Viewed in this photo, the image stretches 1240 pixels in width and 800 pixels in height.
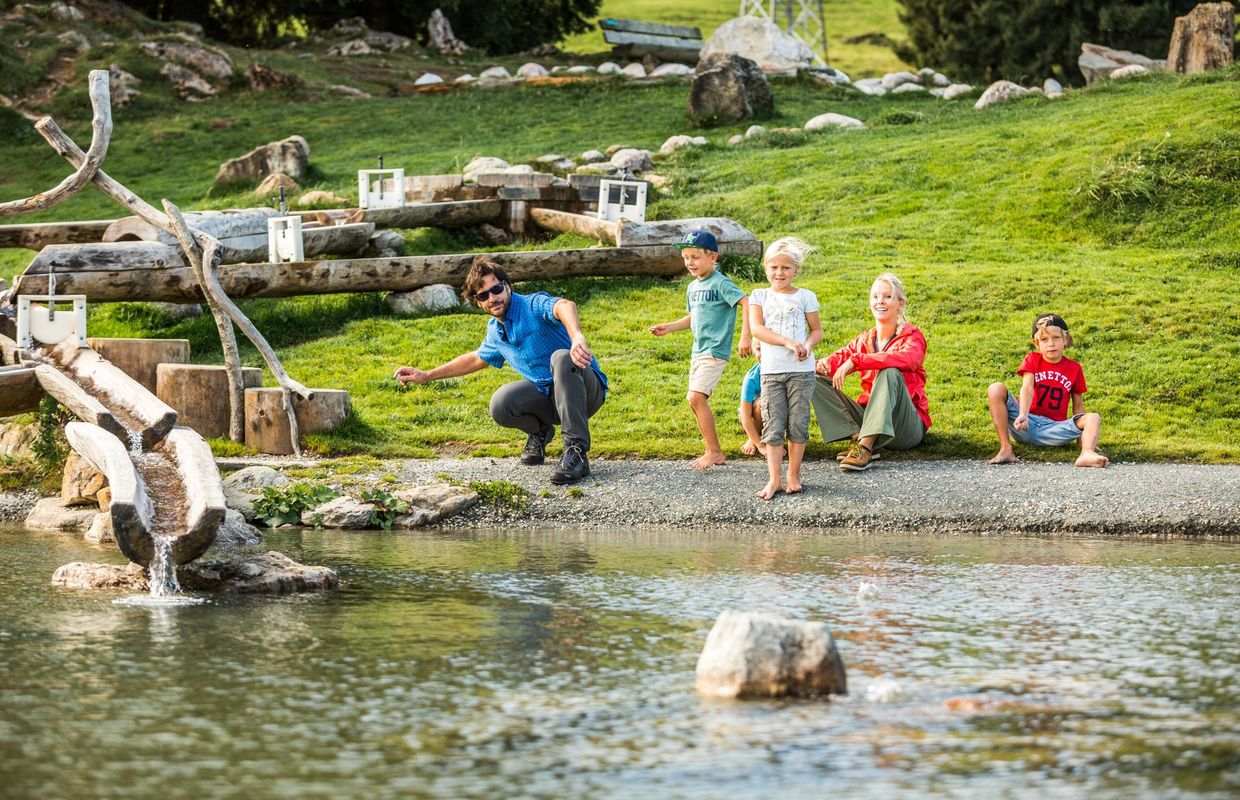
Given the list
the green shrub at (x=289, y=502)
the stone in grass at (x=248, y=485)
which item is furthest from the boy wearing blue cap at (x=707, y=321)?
the stone in grass at (x=248, y=485)

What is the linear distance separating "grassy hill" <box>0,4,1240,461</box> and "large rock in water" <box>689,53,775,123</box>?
59 cm

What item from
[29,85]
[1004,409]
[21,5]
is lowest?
[1004,409]

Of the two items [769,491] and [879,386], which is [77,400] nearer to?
[769,491]

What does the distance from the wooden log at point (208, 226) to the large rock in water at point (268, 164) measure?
7379mm

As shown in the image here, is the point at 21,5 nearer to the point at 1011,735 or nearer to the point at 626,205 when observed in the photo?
the point at 626,205

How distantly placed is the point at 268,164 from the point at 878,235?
11714 millimetres

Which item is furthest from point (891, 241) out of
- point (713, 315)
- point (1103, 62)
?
point (1103, 62)

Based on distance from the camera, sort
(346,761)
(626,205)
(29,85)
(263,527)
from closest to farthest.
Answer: (346,761), (263,527), (626,205), (29,85)

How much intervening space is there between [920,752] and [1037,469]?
21.1ft

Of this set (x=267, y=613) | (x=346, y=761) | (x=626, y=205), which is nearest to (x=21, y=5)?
(x=626, y=205)

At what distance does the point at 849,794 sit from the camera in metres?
5.06

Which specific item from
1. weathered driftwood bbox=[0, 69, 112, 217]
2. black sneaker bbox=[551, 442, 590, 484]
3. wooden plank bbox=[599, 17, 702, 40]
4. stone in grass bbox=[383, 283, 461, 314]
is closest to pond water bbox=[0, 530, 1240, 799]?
black sneaker bbox=[551, 442, 590, 484]

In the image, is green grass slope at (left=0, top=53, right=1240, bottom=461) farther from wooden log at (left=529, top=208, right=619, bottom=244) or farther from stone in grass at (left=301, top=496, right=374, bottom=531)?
stone in grass at (left=301, top=496, right=374, bottom=531)

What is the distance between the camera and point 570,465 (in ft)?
37.5
